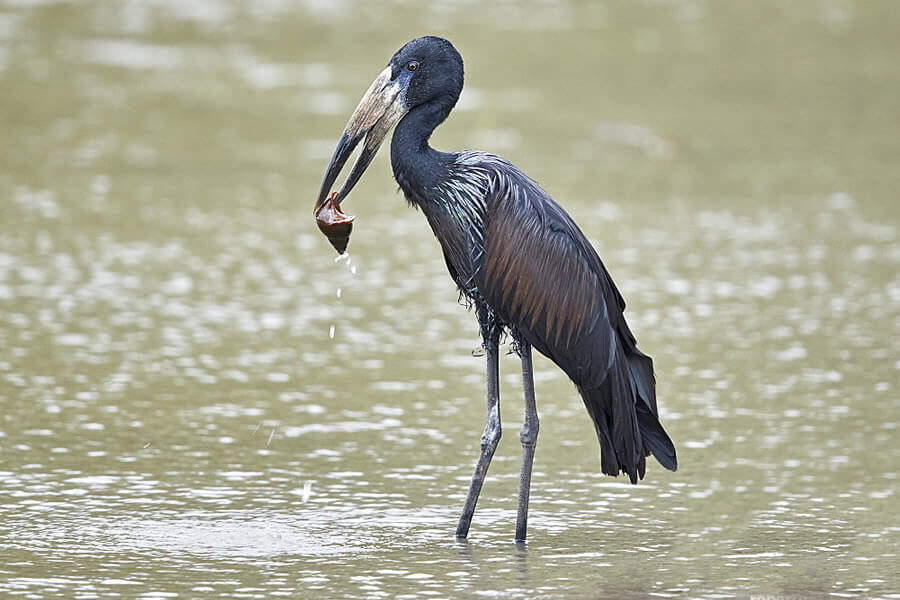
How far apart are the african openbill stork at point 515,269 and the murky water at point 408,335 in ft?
1.47

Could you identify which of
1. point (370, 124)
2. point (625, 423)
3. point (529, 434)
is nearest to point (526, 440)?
point (529, 434)

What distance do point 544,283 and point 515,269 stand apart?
4.9 inches

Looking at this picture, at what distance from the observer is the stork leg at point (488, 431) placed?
656 cm

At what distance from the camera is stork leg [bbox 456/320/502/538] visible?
6562mm

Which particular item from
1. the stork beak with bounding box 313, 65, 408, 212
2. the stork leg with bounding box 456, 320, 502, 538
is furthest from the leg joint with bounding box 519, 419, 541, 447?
the stork beak with bounding box 313, 65, 408, 212

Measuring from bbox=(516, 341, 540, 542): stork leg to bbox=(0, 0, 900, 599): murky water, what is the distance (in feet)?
0.37

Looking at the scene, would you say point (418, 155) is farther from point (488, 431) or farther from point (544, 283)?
point (488, 431)

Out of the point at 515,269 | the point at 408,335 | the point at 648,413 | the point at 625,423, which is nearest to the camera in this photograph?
the point at 515,269

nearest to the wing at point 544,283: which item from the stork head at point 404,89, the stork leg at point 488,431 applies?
the stork leg at point 488,431

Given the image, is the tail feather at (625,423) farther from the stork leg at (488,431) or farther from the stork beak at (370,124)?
A: the stork beak at (370,124)

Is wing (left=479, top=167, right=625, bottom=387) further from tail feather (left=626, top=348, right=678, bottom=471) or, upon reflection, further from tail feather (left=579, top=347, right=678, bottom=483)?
tail feather (left=626, top=348, right=678, bottom=471)

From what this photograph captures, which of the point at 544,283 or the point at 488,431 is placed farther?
the point at 488,431

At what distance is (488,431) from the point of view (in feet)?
21.9

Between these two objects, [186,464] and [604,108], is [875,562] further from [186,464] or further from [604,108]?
[604,108]
